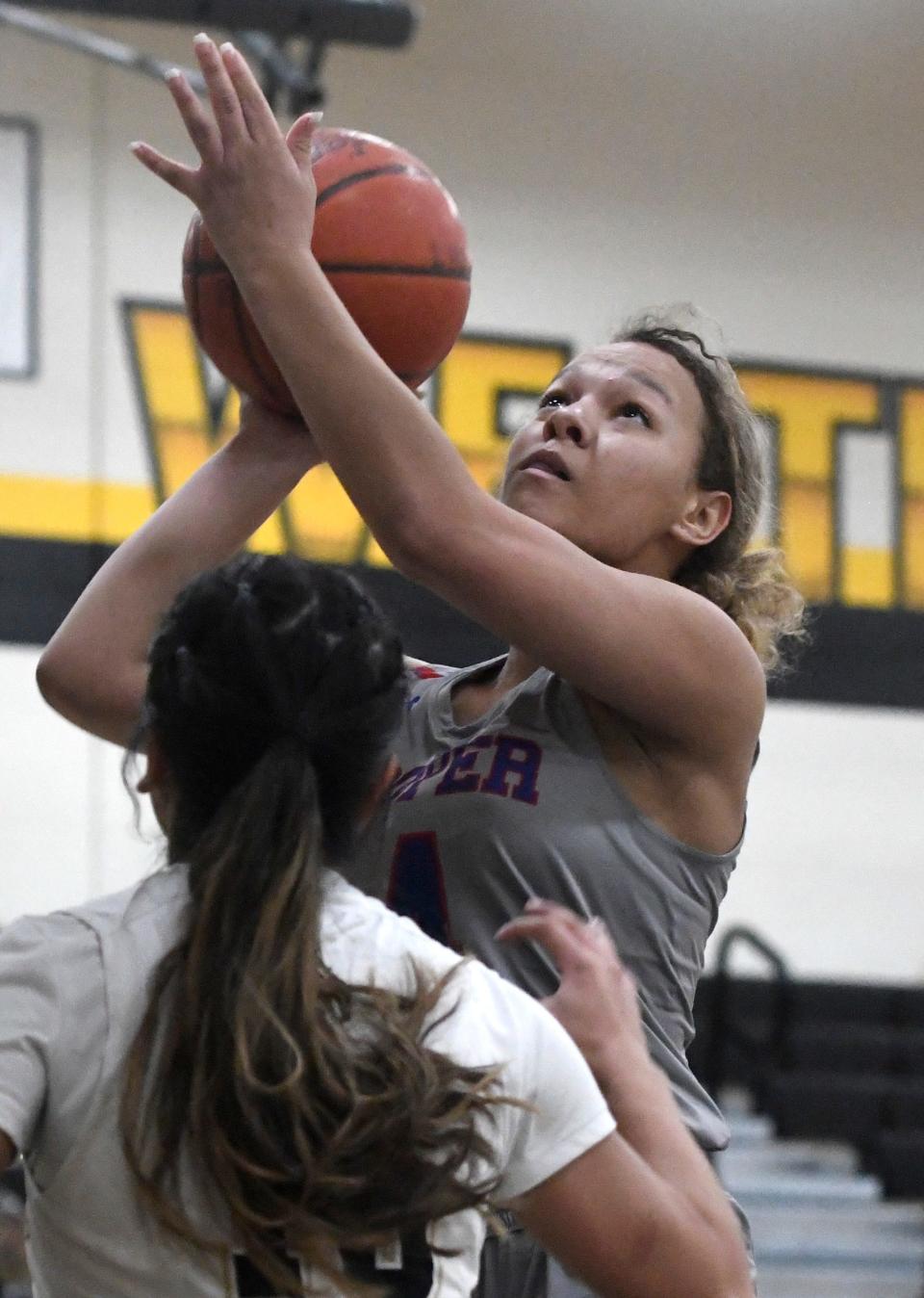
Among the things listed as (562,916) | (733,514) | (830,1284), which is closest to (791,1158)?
(830,1284)

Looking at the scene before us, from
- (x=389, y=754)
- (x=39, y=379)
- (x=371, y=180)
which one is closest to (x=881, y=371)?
(x=39, y=379)

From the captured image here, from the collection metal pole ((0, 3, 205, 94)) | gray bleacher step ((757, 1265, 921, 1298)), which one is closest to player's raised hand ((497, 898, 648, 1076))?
metal pole ((0, 3, 205, 94))

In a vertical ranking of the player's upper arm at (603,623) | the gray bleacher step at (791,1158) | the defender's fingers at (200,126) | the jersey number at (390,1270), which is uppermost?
the defender's fingers at (200,126)

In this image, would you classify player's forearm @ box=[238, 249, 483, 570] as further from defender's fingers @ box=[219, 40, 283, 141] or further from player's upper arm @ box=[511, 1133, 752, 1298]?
player's upper arm @ box=[511, 1133, 752, 1298]

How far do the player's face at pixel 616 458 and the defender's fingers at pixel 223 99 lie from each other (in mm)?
589

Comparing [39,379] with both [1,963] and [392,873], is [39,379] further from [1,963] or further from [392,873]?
[1,963]

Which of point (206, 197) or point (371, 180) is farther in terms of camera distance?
point (371, 180)

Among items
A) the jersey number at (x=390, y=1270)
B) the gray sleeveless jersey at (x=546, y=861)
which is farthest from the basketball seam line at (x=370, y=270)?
the jersey number at (x=390, y=1270)

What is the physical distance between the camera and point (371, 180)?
226 centimetres

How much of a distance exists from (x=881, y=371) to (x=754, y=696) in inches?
271

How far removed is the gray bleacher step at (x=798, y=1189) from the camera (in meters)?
6.96

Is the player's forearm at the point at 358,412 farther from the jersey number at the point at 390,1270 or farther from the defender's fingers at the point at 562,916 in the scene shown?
the jersey number at the point at 390,1270

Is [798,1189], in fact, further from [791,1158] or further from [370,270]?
[370,270]

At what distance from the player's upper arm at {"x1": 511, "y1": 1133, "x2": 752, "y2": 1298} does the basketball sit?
107 centimetres
